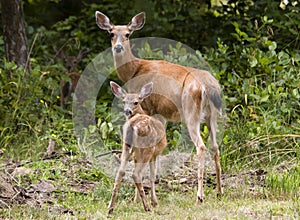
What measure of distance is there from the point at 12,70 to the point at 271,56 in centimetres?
378

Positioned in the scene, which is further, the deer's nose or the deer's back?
the deer's nose

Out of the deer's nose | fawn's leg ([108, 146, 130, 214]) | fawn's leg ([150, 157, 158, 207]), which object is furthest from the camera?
the deer's nose

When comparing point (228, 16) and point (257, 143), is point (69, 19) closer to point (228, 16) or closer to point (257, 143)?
point (228, 16)

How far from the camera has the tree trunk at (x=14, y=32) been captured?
1092 centimetres

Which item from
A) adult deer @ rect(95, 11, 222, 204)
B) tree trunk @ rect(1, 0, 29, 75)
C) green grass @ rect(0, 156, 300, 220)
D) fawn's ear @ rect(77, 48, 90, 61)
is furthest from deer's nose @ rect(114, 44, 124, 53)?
fawn's ear @ rect(77, 48, 90, 61)

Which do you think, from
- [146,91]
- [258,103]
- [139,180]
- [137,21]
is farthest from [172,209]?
[258,103]

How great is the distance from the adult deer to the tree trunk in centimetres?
280

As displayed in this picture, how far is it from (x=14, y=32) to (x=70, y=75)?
1158 millimetres

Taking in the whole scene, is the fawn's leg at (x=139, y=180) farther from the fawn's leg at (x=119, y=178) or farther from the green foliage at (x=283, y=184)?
the green foliage at (x=283, y=184)

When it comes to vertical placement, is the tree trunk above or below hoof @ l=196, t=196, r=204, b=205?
above

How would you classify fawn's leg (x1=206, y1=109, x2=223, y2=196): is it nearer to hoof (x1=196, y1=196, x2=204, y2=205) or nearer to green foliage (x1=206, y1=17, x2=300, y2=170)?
hoof (x1=196, y1=196, x2=204, y2=205)

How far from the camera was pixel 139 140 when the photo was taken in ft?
21.5

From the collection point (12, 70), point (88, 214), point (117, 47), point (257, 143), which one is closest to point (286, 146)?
point (257, 143)

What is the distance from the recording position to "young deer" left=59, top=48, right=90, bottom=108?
1116 cm
